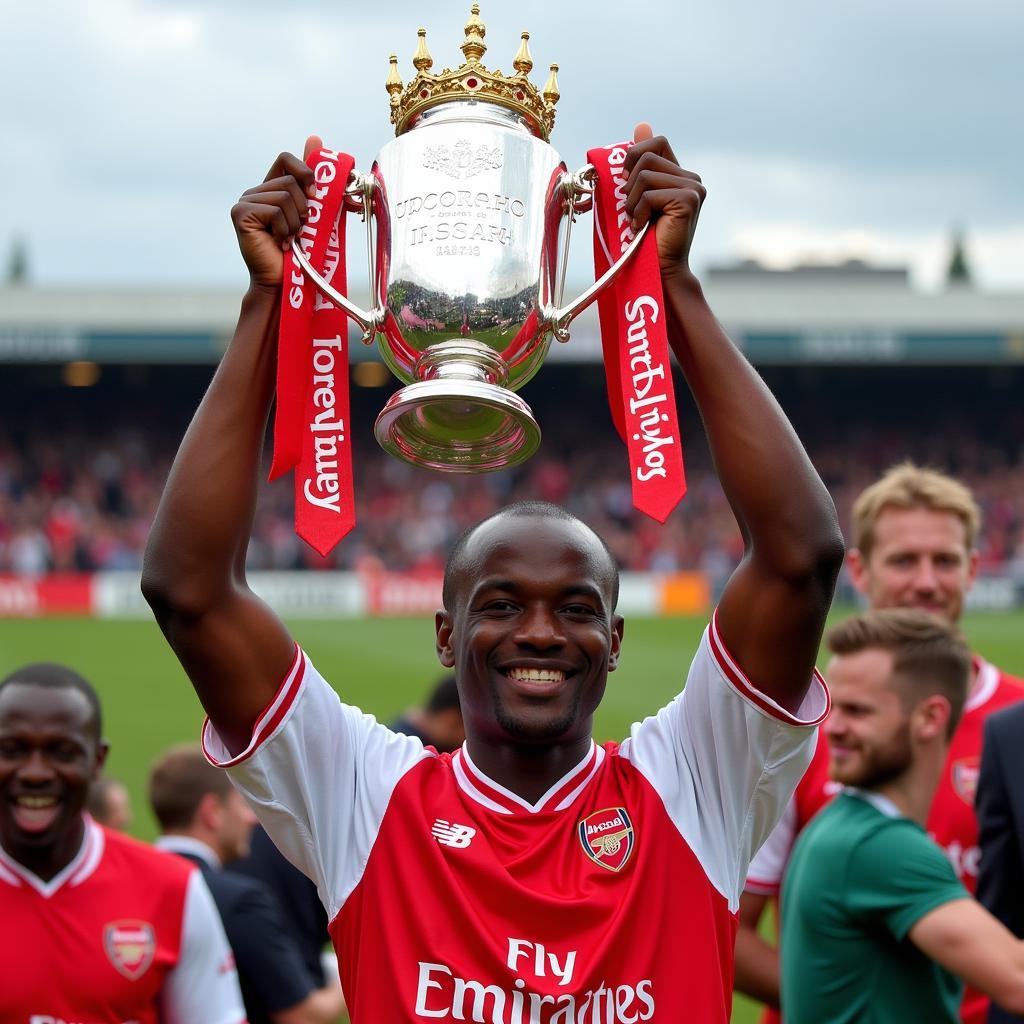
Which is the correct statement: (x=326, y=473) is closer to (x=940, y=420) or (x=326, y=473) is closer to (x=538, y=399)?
(x=538, y=399)

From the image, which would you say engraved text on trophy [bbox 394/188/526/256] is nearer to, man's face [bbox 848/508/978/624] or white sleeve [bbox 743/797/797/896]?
white sleeve [bbox 743/797/797/896]

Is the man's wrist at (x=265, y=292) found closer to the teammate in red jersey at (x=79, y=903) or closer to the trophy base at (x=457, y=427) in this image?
the trophy base at (x=457, y=427)

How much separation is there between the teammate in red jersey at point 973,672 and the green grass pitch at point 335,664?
6.41 meters

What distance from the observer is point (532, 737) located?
7.88 feet

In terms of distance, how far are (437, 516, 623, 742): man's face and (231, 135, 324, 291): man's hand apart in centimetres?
55

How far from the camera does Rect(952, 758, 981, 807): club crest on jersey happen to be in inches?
155

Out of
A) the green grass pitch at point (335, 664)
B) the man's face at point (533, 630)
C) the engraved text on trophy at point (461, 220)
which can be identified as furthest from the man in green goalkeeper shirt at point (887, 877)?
the green grass pitch at point (335, 664)

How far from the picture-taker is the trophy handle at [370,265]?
2.40 metres

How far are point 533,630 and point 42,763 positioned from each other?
1559mm

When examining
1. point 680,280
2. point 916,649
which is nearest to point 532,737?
point 680,280

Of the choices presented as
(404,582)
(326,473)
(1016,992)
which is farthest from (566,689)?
(404,582)

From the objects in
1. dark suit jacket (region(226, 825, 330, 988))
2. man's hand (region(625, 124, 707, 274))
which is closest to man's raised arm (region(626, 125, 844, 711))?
man's hand (region(625, 124, 707, 274))

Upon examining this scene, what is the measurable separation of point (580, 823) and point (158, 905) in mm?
1431

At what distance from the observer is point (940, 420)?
3228 cm
